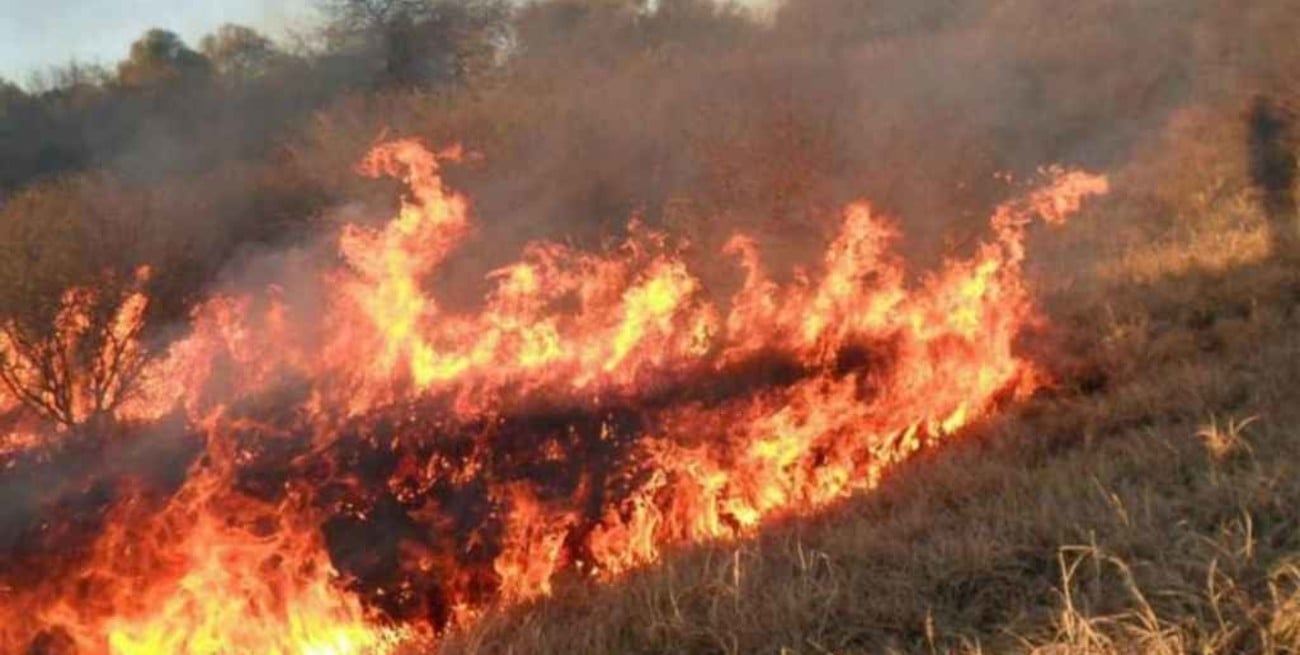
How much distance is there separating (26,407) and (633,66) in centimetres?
1175

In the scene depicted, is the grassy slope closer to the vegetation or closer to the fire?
the vegetation

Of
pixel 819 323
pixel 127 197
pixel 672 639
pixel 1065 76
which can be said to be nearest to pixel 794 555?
pixel 672 639

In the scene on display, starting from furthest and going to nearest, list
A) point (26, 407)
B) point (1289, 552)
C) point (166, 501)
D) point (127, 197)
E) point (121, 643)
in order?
point (127, 197) < point (26, 407) < point (166, 501) < point (121, 643) < point (1289, 552)

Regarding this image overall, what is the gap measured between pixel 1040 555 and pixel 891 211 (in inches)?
258

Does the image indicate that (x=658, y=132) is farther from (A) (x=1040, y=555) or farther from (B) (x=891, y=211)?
(A) (x=1040, y=555)

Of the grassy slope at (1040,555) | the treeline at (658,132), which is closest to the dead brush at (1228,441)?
the grassy slope at (1040,555)

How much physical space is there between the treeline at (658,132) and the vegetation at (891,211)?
59mm

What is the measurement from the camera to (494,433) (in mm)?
6000

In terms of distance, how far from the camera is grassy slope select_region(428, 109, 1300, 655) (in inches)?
146

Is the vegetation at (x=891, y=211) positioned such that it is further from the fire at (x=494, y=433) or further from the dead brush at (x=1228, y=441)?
the fire at (x=494, y=433)

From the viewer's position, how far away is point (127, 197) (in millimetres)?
13086

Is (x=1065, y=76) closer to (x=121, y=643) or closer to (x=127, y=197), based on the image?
(x=127, y=197)

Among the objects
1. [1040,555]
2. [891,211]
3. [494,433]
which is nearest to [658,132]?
[891,211]

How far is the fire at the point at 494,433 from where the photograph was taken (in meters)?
5.21
